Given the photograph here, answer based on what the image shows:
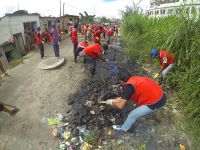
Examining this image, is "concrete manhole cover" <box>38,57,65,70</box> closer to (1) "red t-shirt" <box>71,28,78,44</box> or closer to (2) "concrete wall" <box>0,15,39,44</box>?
(1) "red t-shirt" <box>71,28,78,44</box>

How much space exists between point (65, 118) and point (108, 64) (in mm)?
3607

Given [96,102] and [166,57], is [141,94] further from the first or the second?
[166,57]

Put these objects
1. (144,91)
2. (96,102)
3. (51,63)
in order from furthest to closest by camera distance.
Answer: (51,63) → (96,102) → (144,91)

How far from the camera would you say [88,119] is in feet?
12.4

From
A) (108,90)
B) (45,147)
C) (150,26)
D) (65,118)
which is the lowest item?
(45,147)

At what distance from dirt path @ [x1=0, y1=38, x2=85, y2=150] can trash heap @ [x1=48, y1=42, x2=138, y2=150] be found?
0.24m

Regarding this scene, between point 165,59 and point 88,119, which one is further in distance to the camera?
point 165,59

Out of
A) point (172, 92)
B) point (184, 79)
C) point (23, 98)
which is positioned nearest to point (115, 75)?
point (172, 92)

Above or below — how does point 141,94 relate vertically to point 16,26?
below

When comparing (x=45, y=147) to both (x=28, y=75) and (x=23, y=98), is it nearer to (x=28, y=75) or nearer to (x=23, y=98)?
(x=23, y=98)

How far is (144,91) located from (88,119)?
4.90 feet

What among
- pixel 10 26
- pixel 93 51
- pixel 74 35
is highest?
pixel 10 26

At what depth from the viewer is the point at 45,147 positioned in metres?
3.34

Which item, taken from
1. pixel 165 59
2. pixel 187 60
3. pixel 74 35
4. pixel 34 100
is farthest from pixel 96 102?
pixel 74 35
